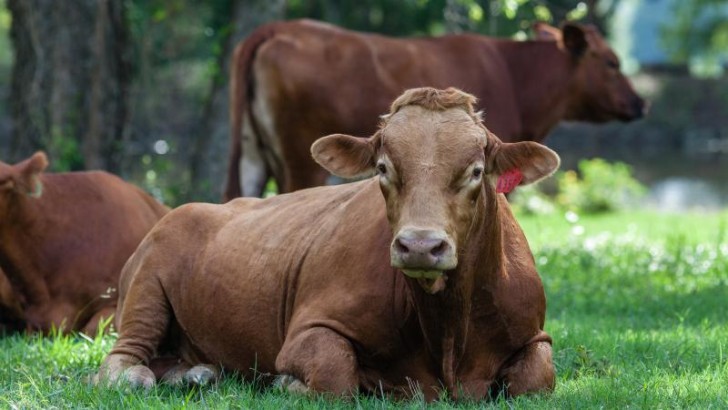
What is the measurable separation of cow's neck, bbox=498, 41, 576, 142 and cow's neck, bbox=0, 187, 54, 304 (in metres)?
5.72

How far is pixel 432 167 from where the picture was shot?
5.11 metres

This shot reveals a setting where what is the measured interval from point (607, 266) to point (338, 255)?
544 cm

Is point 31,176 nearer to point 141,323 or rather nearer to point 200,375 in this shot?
point 141,323

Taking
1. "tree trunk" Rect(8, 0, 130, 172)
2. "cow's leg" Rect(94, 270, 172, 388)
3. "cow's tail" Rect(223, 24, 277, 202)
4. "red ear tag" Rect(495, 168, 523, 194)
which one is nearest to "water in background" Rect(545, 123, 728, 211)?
"tree trunk" Rect(8, 0, 130, 172)

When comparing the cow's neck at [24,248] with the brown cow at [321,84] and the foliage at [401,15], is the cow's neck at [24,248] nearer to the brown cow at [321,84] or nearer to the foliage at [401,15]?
the brown cow at [321,84]

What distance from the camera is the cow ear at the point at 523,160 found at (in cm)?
538

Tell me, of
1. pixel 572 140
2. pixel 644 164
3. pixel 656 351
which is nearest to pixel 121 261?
pixel 656 351

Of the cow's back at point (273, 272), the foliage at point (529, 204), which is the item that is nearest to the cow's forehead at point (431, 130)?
the cow's back at point (273, 272)

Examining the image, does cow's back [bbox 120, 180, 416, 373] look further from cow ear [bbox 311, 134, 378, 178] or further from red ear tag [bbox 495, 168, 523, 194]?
red ear tag [bbox 495, 168, 523, 194]

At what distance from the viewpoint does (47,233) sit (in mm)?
8406

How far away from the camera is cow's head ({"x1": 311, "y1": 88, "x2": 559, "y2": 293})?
4.87 m

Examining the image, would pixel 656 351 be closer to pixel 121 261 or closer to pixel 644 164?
pixel 121 261

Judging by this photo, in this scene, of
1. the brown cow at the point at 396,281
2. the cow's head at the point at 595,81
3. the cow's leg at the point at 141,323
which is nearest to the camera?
the brown cow at the point at 396,281

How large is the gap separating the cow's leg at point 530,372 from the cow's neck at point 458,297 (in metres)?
0.27
